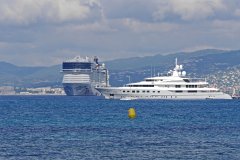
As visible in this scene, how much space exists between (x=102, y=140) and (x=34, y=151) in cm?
1225

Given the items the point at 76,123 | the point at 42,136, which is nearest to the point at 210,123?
the point at 76,123

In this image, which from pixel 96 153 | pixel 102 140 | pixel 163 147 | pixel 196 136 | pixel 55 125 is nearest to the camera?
pixel 96 153

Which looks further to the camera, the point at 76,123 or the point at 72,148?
the point at 76,123

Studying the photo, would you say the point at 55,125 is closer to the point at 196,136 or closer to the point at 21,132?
the point at 21,132

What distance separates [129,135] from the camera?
92.3 meters

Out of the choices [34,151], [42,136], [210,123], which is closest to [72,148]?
[34,151]

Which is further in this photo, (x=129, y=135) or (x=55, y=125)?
(x=55, y=125)

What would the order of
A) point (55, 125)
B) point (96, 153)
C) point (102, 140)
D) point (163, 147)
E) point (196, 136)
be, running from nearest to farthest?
point (96, 153), point (163, 147), point (102, 140), point (196, 136), point (55, 125)

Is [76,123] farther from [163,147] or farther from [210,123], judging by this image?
[163,147]

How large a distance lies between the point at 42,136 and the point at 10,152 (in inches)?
632

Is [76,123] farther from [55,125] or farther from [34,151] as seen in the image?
[34,151]

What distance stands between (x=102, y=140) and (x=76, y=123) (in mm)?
31496

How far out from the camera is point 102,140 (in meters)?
84.6

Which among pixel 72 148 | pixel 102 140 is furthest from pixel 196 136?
pixel 72 148
